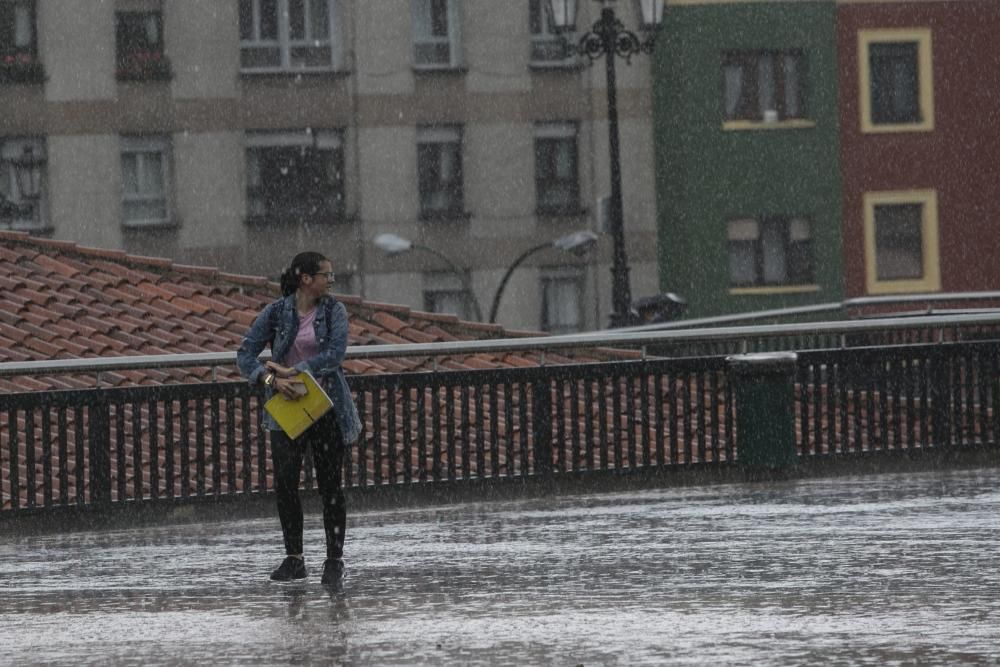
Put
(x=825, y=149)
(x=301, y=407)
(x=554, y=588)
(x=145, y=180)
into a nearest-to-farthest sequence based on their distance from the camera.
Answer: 1. (x=554, y=588)
2. (x=301, y=407)
3. (x=145, y=180)
4. (x=825, y=149)

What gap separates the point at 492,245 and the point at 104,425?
122 feet

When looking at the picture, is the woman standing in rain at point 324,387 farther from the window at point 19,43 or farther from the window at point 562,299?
the window at point 562,299

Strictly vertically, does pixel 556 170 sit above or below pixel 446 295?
above

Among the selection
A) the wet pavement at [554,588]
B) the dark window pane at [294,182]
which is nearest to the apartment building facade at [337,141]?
the dark window pane at [294,182]

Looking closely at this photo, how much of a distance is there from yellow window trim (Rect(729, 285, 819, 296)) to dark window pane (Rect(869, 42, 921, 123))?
399cm

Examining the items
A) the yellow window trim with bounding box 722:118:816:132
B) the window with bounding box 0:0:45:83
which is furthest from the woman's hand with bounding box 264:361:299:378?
the yellow window trim with bounding box 722:118:816:132

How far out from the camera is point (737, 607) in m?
10.0

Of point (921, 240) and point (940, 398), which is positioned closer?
point (940, 398)

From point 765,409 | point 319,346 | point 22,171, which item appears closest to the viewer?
point 319,346

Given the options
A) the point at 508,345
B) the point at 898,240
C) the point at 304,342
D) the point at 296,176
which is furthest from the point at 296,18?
the point at 304,342

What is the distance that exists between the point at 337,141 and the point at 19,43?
22.4 feet

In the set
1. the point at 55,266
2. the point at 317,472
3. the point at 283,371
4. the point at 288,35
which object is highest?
the point at 288,35

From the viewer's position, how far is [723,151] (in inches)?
2068

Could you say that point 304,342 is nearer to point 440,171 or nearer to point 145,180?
point 145,180
